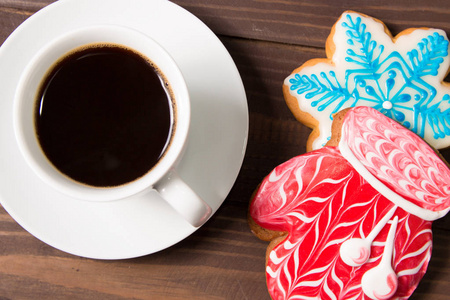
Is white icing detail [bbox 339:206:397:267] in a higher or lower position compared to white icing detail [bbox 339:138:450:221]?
lower

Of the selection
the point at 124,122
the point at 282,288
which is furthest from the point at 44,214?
the point at 282,288

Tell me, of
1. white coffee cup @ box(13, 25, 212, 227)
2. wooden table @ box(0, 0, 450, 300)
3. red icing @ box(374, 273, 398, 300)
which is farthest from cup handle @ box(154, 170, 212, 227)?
red icing @ box(374, 273, 398, 300)

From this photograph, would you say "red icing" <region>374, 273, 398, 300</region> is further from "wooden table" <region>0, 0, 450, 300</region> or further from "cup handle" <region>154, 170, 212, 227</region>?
"cup handle" <region>154, 170, 212, 227</region>

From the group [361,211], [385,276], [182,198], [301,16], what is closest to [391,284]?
[385,276]

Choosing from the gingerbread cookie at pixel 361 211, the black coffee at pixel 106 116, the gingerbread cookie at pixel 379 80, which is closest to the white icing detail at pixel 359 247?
the gingerbread cookie at pixel 361 211

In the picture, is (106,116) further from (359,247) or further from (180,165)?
(359,247)

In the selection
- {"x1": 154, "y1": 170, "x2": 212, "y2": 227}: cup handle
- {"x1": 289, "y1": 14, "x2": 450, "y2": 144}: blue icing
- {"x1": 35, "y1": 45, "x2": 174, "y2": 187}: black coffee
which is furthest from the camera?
{"x1": 289, "y1": 14, "x2": 450, "y2": 144}: blue icing

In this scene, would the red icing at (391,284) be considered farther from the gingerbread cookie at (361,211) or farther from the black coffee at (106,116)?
the black coffee at (106,116)
